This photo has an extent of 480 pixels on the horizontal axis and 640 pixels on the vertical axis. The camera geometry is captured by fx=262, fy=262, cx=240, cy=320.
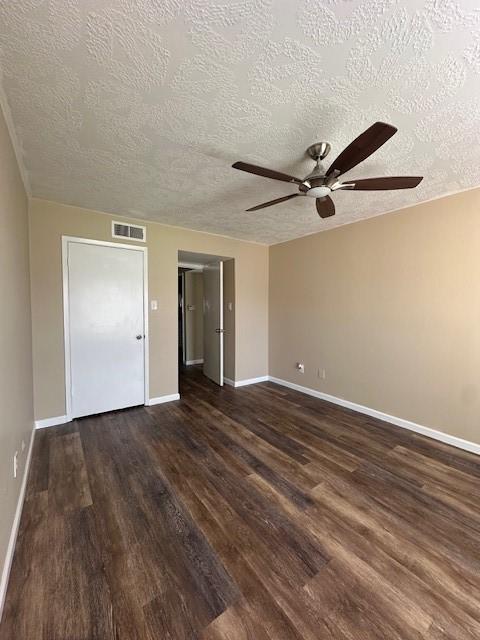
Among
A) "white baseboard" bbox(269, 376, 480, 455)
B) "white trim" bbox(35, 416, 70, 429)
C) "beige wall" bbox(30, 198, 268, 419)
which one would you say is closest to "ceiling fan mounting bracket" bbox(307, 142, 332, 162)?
"beige wall" bbox(30, 198, 268, 419)

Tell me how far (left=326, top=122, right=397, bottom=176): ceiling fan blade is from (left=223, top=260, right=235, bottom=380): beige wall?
2850 mm

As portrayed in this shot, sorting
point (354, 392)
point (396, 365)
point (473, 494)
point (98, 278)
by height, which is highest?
point (98, 278)

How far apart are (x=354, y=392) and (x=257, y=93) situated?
130 inches

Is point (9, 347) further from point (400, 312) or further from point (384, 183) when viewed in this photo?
point (400, 312)

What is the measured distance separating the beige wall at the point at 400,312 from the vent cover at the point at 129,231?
2.30 m

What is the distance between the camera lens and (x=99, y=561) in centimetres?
140

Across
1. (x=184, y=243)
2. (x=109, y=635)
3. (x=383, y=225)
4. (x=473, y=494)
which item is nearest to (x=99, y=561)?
(x=109, y=635)

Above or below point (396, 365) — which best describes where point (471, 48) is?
above

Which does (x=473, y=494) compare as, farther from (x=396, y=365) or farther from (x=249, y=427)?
(x=249, y=427)

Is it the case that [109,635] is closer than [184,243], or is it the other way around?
[109,635]

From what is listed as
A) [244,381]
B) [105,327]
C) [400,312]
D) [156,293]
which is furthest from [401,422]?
[105,327]

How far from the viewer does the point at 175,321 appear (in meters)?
3.76

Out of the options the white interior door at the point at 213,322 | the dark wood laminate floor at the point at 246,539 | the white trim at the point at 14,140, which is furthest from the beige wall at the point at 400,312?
the white trim at the point at 14,140

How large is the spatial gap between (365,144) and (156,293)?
9.45 feet
